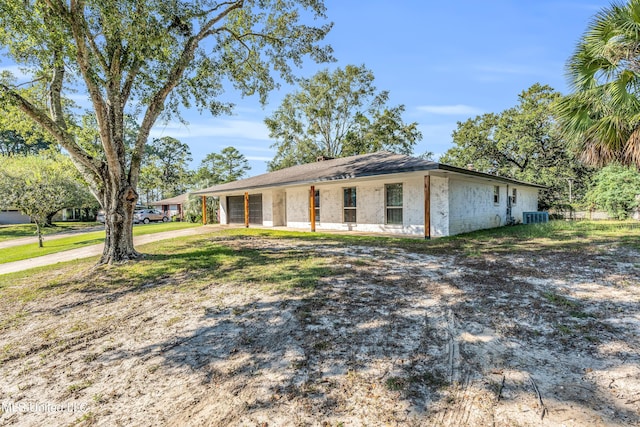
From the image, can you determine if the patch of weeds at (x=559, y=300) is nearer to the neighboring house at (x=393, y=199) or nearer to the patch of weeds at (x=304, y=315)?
the patch of weeds at (x=304, y=315)

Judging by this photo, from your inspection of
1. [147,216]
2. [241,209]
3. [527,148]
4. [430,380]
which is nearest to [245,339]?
[430,380]

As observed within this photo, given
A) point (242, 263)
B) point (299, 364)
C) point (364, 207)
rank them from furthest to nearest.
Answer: point (364, 207), point (242, 263), point (299, 364)

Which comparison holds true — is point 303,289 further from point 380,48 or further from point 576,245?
point 380,48

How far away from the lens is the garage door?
19016mm

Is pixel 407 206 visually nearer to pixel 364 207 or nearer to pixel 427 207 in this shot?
pixel 427 207

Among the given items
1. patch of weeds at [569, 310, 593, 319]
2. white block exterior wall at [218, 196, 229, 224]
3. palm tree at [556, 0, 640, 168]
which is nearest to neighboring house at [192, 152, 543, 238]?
white block exterior wall at [218, 196, 229, 224]

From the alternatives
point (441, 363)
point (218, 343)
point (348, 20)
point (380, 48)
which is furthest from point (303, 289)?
point (380, 48)

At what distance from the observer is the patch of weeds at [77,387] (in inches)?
106

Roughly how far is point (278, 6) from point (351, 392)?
1079 centimetres

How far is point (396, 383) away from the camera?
2.52 metres

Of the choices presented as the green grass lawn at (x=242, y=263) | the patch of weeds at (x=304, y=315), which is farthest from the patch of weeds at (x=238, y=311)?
the green grass lawn at (x=242, y=263)

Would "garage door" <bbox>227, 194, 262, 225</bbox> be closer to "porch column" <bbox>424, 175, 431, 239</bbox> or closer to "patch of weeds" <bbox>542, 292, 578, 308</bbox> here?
"porch column" <bbox>424, 175, 431, 239</bbox>

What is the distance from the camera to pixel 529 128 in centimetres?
2423

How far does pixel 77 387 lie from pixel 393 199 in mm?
11569
